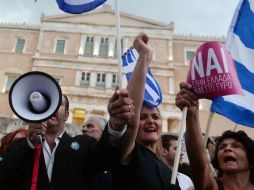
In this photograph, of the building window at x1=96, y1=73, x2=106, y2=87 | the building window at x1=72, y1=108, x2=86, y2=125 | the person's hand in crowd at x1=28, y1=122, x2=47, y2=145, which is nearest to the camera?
the person's hand in crowd at x1=28, y1=122, x2=47, y2=145

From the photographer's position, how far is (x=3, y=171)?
253cm

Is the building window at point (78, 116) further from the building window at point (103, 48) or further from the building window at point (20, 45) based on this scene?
the building window at point (20, 45)

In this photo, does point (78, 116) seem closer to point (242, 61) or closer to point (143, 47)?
point (242, 61)

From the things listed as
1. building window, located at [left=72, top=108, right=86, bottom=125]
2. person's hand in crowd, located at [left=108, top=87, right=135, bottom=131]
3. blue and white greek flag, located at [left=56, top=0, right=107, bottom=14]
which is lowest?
person's hand in crowd, located at [left=108, top=87, right=135, bottom=131]

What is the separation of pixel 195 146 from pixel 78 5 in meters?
1.44

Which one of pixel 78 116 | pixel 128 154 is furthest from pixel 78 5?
pixel 78 116

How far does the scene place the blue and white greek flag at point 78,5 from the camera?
105 inches

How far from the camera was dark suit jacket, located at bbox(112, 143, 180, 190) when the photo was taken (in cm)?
222

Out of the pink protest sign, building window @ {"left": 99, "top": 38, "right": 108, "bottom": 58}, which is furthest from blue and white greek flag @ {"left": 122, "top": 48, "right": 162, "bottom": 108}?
building window @ {"left": 99, "top": 38, "right": 108, "bottom": 58}

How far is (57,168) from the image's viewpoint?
255cm

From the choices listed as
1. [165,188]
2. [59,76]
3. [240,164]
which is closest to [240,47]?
[240,164]

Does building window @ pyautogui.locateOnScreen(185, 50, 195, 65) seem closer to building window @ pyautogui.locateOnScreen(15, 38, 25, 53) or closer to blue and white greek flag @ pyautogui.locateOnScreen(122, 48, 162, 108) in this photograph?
building window @ pyautogui.locateOnScreen(15, 38, 25, 53)

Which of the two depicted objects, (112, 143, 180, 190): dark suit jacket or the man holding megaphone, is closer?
(112, 143, 180, 190): dark suit jacket

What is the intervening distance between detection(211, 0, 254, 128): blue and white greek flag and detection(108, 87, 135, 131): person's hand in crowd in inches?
64.9
